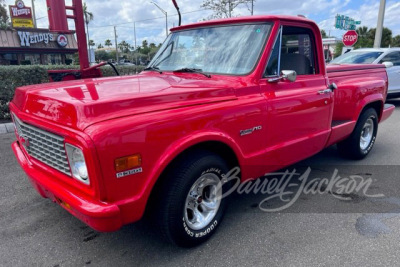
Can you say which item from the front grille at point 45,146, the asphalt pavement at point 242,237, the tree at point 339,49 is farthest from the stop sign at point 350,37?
the tree at point 339,49

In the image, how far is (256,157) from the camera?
2975 millimetres

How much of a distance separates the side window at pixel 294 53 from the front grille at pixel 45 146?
199cm

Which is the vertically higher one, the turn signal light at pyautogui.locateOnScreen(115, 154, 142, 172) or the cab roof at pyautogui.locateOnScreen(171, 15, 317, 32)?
the cab roof at pyautogui.locateOnScreen(171, 15, 317, 32)

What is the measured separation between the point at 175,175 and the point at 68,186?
30.2 inches

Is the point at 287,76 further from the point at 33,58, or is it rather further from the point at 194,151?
the point at 33,58

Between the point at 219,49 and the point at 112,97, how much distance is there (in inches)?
58.0

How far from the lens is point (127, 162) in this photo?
2.06 metres

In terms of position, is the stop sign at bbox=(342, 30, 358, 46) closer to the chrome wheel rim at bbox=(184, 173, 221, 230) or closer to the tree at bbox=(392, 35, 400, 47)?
the chrome wheel rim at bbox=(184, 173, 221, 230)

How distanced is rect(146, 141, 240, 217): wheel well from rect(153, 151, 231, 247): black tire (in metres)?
0.02

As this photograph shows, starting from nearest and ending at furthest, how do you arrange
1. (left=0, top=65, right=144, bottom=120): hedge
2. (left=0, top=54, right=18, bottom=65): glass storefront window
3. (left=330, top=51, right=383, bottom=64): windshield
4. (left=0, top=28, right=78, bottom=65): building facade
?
(left=0, top=65, right=144, bottom=120): hedge < (left=330, top=51, right=383, bottom=64): windshield < (left=0, top=28, right=78, bottom=65): building facade < (left=0, top=54, right=18, bottom=65): glass storefront window

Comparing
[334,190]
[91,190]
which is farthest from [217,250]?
[334,190]

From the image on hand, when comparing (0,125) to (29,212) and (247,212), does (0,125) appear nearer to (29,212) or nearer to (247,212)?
(29,212)

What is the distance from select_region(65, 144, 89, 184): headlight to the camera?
2062 millimetres

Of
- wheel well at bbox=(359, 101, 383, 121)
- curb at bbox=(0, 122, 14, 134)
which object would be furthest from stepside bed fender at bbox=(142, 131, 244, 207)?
curb at bbox=(0, 122, 14, 134)
